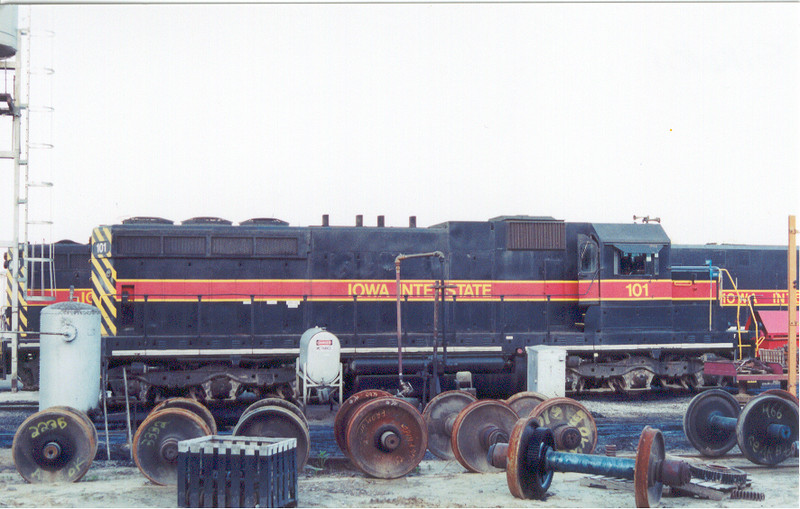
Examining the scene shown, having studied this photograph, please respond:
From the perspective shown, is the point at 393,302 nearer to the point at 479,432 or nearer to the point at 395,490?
the point at 479,432

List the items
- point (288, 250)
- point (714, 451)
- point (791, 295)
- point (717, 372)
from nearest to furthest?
1. point (714, 451)
2. point (791, 295)
3. point (717, 372)
4. point (288, 250)

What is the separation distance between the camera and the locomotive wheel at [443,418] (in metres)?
9.00

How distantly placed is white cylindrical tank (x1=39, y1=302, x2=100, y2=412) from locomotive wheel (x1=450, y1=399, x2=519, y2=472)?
4.58m

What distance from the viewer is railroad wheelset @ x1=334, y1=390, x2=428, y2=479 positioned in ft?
25.6

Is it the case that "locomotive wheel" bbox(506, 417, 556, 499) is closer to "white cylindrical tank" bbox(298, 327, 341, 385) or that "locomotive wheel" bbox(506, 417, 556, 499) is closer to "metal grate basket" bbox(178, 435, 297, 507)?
"metal grate basket" bbox(178, 435, 297, 507)

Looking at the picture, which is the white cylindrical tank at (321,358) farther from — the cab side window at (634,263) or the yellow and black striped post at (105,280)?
the cab side window at (634,263)

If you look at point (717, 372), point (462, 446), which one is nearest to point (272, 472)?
point (462, 446)

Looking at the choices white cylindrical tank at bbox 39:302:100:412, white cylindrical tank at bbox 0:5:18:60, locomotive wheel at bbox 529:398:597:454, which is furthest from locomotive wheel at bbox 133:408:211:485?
white cylindrical tank at bbox 0:5:18:60

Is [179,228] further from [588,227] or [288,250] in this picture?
[588,227]

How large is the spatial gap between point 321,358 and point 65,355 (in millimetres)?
3784

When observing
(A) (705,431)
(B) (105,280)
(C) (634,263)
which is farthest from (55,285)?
(A) (705,431)

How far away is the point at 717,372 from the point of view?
12.2 meters

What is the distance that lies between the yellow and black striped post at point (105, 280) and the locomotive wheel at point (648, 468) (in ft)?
30.0

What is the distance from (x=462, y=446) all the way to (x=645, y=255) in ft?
21.8
